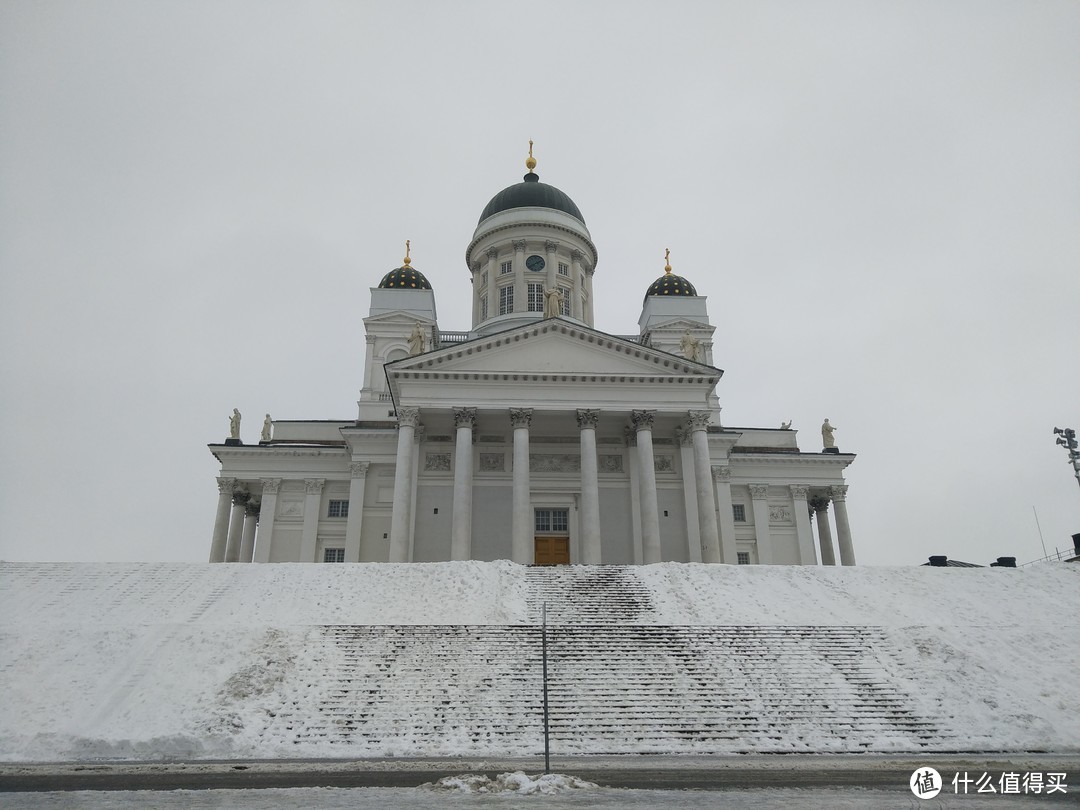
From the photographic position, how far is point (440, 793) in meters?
9.23

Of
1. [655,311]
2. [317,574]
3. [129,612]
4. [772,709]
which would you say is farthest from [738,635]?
[655,311]

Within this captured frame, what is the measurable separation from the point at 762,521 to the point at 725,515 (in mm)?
5825

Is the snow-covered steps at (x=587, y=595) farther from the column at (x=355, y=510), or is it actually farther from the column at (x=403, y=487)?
the column at (x=355, y=510)

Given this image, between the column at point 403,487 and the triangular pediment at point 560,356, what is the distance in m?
2.19

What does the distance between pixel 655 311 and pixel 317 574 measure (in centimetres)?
3217

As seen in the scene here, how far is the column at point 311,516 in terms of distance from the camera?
36.9 metres

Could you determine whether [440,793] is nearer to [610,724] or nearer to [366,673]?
[610,724]

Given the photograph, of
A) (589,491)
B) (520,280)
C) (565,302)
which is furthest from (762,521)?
(520,280)

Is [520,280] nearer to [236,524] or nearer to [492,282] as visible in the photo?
[492,282]

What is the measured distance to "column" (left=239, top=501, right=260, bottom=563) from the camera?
1575 inches

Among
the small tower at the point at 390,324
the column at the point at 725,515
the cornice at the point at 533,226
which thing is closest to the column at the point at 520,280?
the cornice at the point at 533,226

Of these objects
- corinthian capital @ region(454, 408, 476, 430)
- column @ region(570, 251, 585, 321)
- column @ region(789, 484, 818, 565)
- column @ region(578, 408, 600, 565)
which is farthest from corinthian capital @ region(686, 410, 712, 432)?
column @ region(570, 251, 585, 321)

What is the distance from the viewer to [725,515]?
3538cm

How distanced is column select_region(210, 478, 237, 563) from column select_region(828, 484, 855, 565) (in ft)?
108
